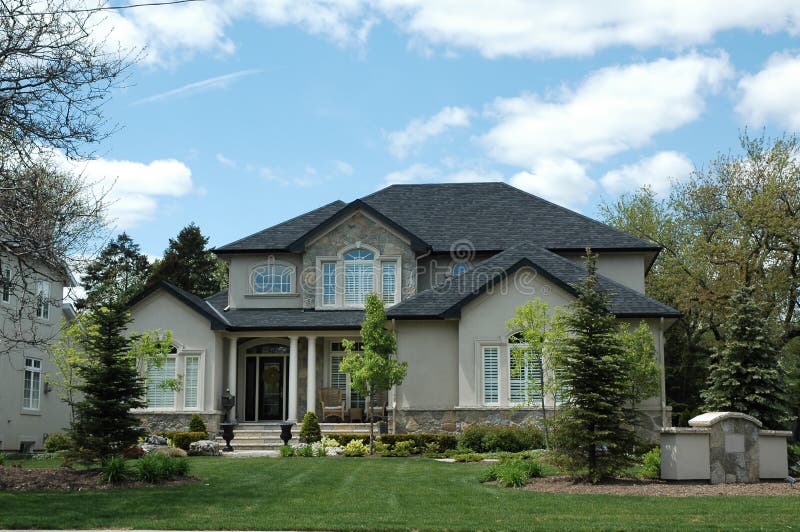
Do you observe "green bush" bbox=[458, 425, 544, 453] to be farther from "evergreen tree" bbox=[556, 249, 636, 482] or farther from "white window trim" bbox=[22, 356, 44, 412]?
"white window trim" bbox=[22, 356, 44, 412]

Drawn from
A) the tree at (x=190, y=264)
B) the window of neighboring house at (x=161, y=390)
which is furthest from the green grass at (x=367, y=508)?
the tree at (x=190, y=264)

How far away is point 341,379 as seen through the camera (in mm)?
30578

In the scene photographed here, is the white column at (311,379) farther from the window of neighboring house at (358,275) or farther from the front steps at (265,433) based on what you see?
the window of neighboring house at (358,275)

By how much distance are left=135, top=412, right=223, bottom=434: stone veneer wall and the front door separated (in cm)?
288

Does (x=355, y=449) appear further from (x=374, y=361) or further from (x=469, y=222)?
(x=469, y=222)

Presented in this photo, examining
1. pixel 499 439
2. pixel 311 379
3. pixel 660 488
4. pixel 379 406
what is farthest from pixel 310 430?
pixel 660 488

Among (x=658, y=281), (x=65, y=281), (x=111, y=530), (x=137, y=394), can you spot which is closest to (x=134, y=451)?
(x=137, y=394)

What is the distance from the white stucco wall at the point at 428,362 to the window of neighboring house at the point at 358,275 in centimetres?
413

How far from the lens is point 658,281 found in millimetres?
38750

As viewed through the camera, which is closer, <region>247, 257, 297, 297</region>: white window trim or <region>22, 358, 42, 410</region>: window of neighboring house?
<region>247, 257, 297, 297</region>: white window trim

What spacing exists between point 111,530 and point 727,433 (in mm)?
11028

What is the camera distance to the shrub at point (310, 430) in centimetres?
2573

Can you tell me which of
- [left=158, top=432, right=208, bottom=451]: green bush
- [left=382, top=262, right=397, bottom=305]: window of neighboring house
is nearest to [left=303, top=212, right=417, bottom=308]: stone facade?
[left=382, top=262, right=397, bottom=305]: window of neighboring house

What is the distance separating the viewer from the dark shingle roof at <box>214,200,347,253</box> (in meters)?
31.4
